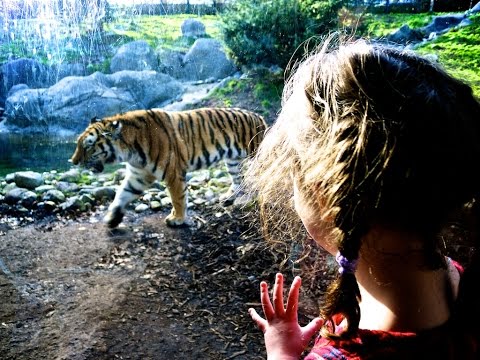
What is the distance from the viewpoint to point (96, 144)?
2.31 meters

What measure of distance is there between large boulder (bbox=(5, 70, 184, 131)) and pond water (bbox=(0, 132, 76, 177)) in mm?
136

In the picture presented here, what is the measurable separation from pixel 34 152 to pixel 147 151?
1.14m

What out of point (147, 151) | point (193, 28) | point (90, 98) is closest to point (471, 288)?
point (147, 151)

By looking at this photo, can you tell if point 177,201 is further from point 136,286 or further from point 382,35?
point 382,35

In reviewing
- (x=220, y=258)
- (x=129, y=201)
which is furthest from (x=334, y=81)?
(x=129, y=201)

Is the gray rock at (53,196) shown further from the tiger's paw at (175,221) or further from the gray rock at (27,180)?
the tiger's paw at (175,221)

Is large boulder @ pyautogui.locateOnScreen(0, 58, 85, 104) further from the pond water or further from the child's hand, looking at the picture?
the child's hand

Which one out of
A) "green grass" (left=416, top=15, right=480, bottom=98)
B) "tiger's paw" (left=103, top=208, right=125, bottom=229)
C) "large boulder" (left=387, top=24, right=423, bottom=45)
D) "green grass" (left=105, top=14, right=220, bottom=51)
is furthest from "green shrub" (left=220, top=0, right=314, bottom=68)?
"tiger's paw" (left=103, top=208, right=125, bottom=229)

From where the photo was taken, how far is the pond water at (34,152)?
2826 millimetres

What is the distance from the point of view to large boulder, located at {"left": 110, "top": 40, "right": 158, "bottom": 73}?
2699 millimetres

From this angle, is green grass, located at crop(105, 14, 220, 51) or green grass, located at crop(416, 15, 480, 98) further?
green grass, located at crop(105, 14, 220, 51)

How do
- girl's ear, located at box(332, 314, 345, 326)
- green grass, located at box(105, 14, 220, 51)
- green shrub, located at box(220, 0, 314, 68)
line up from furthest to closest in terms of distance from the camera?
green shrub, located at box(220, 0, 314, 68)
green grass, located at box(105, 14, 220, 51)
girl's ear, located at box(332, 314, 345, 326)

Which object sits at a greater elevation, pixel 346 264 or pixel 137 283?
pixel 346 264

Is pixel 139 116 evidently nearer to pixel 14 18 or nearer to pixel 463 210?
pixel 14 18
